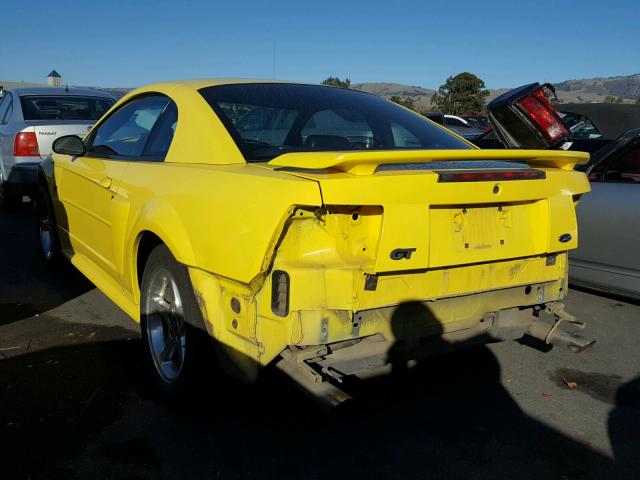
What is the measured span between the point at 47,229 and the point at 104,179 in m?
2.19

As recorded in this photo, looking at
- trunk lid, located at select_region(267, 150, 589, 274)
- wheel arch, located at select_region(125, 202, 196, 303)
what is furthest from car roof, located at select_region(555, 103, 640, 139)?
wheel arch, located at select_region(125, 202, 196, 303)

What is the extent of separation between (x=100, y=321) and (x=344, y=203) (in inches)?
105

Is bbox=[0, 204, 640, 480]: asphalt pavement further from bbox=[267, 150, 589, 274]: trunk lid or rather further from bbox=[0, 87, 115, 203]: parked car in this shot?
bbox=[0, 87, 115, 203]: parked car

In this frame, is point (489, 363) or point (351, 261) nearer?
point (351, 261)

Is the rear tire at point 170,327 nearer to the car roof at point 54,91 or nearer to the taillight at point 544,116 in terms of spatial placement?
the taillight at point 544,116

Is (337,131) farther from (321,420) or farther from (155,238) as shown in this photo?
(321,420)

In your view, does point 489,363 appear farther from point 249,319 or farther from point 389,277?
point 249,319

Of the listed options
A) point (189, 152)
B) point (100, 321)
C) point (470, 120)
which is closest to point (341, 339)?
point (189, 152)

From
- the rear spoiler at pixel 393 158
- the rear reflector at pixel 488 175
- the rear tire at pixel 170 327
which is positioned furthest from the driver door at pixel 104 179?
the rear reflector at pixel 488 175

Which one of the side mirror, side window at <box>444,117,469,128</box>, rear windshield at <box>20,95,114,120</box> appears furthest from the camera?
side window at <box>444,117,469,128</box>

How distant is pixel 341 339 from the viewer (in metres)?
2.43

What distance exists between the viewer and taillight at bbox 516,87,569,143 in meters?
4.78

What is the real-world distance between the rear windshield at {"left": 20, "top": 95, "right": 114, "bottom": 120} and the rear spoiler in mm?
6635

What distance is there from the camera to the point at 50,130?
7.80 metres
